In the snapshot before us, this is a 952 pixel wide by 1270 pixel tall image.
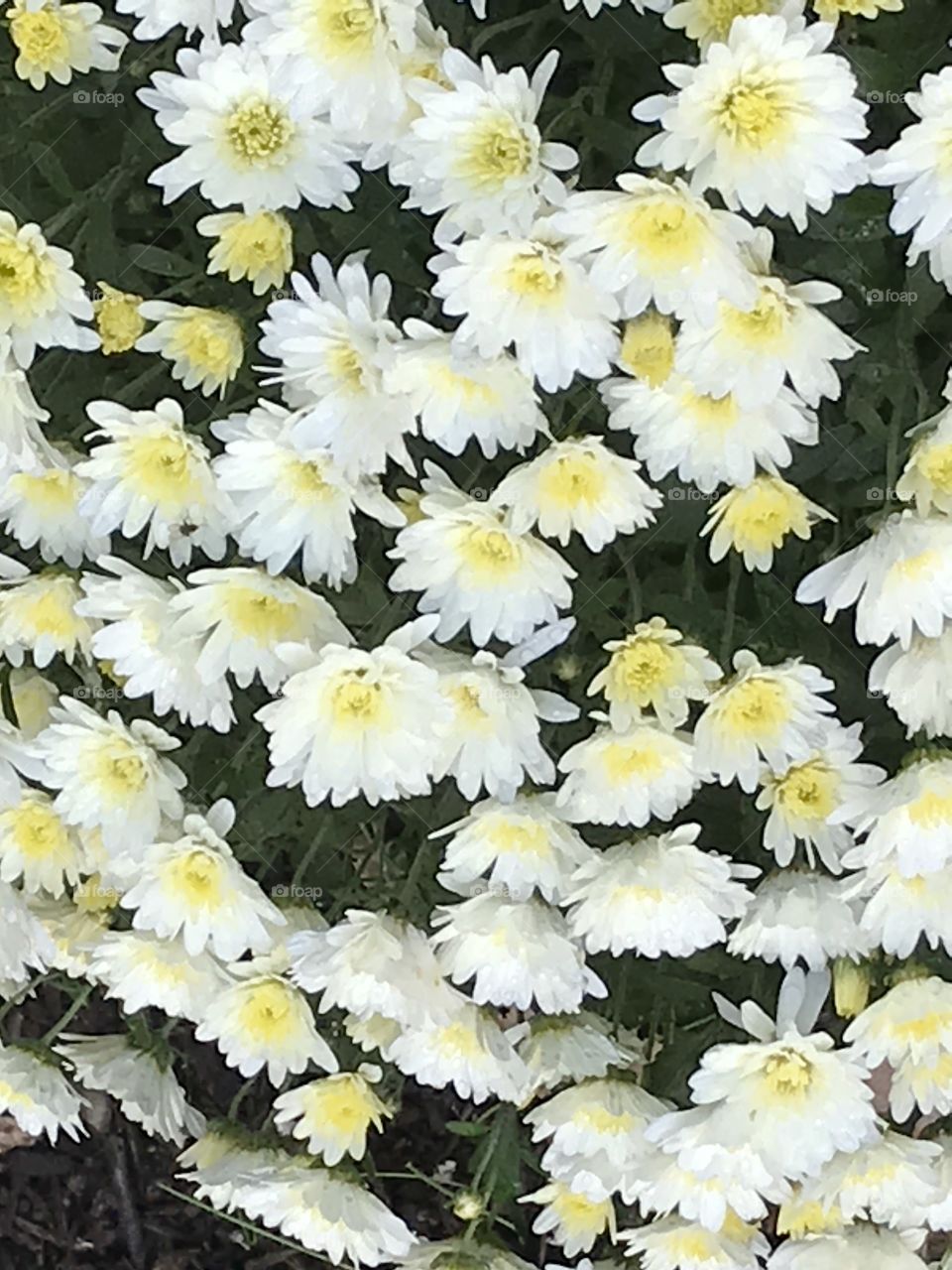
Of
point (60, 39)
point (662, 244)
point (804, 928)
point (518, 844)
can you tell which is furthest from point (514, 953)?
point (60, 39)

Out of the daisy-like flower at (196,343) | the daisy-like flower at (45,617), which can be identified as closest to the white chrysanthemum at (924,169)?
the daisy-like flower at (196,343)

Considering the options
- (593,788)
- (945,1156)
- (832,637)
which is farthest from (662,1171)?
(832,637)

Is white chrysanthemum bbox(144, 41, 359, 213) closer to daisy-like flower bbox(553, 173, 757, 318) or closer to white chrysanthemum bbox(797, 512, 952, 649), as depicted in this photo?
daisy-like flower bbox(553, 173, 757, 318)

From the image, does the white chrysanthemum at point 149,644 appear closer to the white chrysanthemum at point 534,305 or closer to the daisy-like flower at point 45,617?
the daisy-like flower at point 45,617

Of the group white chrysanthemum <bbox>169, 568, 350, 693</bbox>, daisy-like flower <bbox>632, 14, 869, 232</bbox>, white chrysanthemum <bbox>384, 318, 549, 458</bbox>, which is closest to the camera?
daisy-like flower <bbox>632, 14, 869, 232</bbox>

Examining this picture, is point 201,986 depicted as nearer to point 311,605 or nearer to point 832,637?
point 311,605

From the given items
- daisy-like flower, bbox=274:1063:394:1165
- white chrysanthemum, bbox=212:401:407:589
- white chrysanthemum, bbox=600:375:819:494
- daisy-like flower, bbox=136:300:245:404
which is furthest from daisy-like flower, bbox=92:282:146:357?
daisy-like flower, bbox=274:1063:394:1165

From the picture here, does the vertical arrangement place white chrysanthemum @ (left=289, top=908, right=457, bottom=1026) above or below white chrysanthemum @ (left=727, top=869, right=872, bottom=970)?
above

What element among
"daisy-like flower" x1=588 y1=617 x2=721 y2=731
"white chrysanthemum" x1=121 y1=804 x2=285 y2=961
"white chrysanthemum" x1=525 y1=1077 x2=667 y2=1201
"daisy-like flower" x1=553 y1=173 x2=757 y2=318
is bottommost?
"white chrysanthemum" x1=525 y1=1077 x2=667 y2=1201
